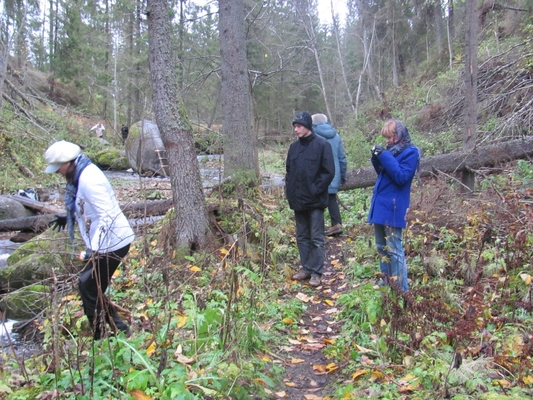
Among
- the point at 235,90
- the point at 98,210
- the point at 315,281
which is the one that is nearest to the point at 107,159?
the point at 235,90

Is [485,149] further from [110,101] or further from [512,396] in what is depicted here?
[110,101]

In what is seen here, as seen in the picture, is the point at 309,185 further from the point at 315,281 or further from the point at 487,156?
the point at 487,156

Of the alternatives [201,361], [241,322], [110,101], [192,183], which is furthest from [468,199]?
[110,101]

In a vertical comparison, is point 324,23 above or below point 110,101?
above

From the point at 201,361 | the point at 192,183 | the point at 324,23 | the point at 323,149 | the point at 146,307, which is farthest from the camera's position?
the point at 324,23

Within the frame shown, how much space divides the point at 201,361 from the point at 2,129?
11684mm

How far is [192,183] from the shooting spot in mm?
6406

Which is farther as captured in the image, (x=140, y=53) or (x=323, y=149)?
(x=140, y=53)

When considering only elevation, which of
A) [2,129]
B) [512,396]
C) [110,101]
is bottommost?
[512,396]

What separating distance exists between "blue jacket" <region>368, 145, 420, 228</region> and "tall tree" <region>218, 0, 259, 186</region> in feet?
12.1

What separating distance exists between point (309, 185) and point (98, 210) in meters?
2.64

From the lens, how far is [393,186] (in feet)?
15.6

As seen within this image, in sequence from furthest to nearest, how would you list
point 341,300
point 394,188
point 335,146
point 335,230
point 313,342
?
point 335,230 → point 335,146 → point 341,300 → point 394,188 → point 313,342

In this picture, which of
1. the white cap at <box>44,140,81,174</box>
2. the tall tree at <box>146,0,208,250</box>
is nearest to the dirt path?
the tall tree at <box>146,0,208,250</box>
